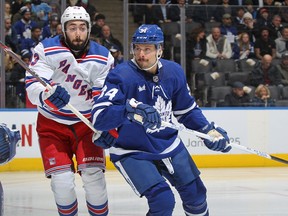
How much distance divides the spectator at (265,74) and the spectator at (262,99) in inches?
3.5

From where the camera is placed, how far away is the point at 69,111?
5023 mm

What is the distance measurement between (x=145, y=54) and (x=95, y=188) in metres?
0.90

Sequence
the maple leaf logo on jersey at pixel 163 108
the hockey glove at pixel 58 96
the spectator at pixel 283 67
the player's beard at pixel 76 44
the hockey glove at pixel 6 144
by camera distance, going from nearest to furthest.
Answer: the hockey glove at pixel 6 144
the maple leaf logo on jersey at pixel 163 108
the hockey glove at pixel 58 96
the player's beard at pixel 76 44
the spectator at pixel 283 67

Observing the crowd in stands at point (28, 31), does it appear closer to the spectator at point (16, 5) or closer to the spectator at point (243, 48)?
the spectator at point (16, 5)

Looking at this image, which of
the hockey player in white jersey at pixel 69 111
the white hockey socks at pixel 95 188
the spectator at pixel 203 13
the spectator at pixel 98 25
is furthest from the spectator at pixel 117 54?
the white hockey socks at pixel 95 188

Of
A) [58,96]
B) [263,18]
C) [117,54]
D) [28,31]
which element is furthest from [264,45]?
[58,96]

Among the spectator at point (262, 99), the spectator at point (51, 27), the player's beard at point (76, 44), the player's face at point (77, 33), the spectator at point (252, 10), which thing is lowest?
the spectator at point (262, 99)

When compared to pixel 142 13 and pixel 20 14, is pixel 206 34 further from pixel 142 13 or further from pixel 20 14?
pixel 20 14

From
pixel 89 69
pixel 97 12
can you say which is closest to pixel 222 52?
pixel 97 12

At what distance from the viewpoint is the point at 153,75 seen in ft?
15.0

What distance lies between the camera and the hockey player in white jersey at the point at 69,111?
4.92 metres

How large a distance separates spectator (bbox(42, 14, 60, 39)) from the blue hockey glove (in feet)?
17.2

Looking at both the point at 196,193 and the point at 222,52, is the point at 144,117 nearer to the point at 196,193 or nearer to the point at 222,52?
the point at 196,193

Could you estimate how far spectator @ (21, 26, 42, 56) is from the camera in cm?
934
